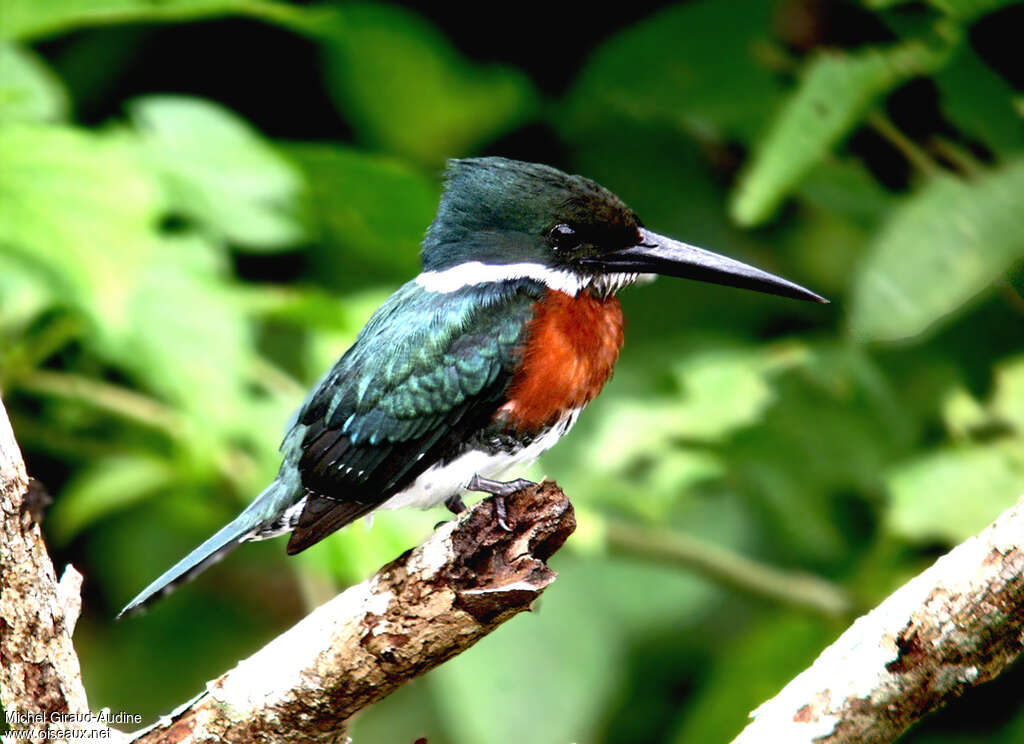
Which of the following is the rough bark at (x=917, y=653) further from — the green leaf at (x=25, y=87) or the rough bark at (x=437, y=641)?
the green leaf at (x=25, y=87)

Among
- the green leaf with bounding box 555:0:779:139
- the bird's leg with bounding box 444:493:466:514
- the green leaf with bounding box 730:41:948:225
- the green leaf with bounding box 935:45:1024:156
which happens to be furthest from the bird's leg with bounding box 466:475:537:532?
the green leaf with bounding box 555:0:779:139

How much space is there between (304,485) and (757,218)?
1.56 m

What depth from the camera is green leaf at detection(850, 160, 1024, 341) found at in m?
3.70

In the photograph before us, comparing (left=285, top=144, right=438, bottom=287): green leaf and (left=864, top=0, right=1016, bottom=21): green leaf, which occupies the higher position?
(left=285, top=144, right=438, bottom=287): green leaf

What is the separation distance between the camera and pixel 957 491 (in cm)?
381

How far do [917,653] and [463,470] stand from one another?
1167 mm

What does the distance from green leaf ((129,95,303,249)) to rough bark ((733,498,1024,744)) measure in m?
2.41

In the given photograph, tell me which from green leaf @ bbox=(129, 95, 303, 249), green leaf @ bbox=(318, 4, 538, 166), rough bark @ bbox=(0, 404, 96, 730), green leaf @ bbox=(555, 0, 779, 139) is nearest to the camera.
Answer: rough bark @ bbox=(0, 404, 96, 730)

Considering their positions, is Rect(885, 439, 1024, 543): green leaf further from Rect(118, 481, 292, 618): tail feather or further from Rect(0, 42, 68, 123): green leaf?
Rect(0, 42, 68, 123): green leaf

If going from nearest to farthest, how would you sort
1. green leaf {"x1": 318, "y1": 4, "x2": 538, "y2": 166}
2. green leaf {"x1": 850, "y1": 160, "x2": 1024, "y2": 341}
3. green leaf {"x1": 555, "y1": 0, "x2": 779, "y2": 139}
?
1. green leaf {"x1": 850, "y1": 160, "x2": 1024, "y2": 341}
2. green leaf {"x1": 555, "y1": 0, "x2": 779, "y2": 139}
3. green leaf {"x1": 318, "y1": 4, "x2": 538, "y2": 166}

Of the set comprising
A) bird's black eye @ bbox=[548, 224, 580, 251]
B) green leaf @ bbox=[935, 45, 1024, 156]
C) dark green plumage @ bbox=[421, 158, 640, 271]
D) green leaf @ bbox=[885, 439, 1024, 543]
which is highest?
green leaf @ bbox=[935, 45, 1024, 156]

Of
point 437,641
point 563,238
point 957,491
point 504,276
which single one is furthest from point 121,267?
point 957,491

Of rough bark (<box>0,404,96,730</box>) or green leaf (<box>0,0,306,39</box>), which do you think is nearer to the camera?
rough bark (<box>0,404,96,730</box>)

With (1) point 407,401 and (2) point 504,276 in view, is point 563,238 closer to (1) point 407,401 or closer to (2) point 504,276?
(2) point 504,276
